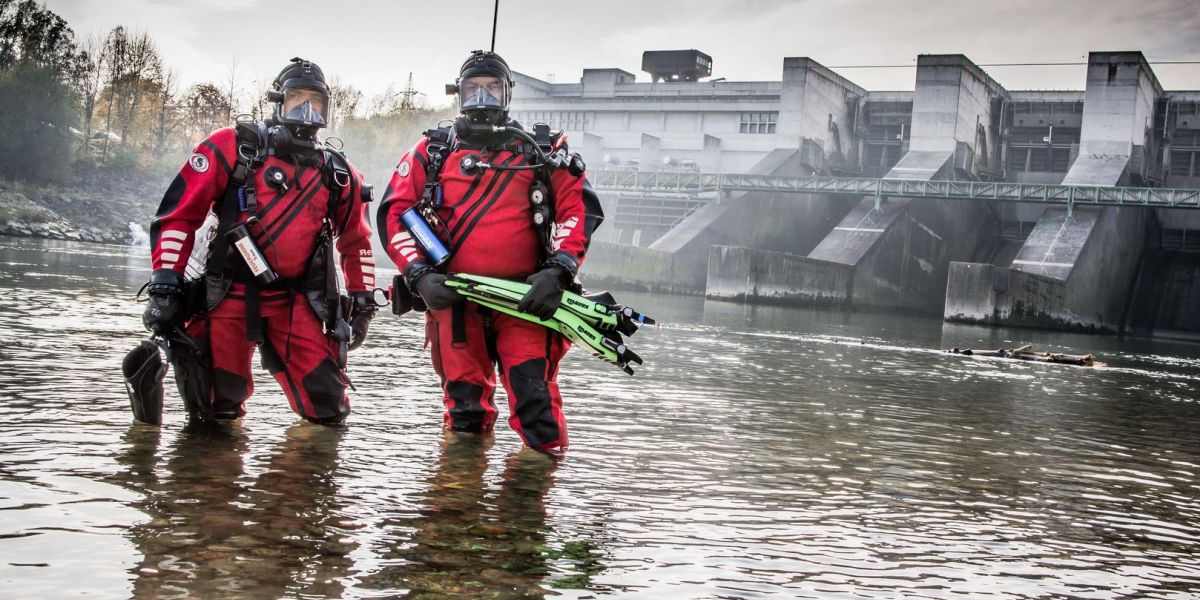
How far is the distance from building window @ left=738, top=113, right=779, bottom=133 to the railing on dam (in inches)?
359

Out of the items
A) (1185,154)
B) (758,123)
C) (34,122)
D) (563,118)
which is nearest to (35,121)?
(34,122)

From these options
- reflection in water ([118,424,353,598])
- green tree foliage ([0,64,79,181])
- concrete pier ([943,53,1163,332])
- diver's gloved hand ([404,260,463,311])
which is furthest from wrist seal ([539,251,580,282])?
green tree foliage ([0,64,79,181])

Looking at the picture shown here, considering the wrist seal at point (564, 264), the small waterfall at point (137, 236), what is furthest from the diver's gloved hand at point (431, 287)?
the small waterfall at point (137, 236)

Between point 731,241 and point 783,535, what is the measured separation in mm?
40082

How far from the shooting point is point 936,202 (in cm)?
4366

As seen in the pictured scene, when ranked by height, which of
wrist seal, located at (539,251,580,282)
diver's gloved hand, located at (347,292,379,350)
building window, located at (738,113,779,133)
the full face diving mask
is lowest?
diver's gloved hand, located at (347,292,379,350)

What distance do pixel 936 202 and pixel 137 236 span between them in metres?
32.0

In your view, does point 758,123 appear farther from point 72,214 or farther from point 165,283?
point 165,283

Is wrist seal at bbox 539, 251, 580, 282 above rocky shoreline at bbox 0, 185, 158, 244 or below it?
below

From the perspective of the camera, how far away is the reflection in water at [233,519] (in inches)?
125

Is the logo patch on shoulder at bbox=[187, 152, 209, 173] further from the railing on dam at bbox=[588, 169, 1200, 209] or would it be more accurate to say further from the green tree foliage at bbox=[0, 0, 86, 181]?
the green tree foliage at bbox=[0, 0, 86, 181]

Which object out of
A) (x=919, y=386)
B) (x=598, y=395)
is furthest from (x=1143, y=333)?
(x=598, y=395)

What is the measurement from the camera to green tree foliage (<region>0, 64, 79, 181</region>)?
45.6m

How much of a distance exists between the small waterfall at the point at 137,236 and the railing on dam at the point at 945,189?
821 inches
